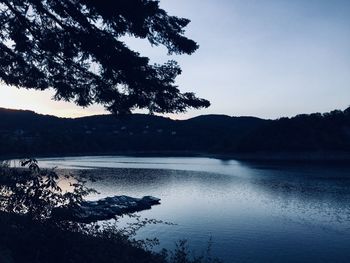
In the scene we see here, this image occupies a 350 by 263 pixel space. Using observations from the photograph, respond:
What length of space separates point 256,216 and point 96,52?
31.0 metres

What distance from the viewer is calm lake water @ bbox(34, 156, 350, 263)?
2623 centimetres

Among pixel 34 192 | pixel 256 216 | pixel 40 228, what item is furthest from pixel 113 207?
pixel 40 228

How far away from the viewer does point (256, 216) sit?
37.5m

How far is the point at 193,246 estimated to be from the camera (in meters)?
26.7

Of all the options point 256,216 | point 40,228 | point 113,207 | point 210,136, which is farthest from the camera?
point 210,136

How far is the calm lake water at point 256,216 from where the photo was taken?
2623 centimetres

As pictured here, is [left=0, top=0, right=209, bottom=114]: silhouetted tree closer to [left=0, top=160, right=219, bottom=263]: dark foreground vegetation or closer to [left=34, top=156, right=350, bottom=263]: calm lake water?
[left=0, top=160, right=219, bottom=263]: dark foreground vegetation

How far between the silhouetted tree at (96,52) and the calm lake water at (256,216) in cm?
1660

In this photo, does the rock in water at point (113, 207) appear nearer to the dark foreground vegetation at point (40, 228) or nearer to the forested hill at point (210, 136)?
the dark foreground vegetation at point (40, 228)

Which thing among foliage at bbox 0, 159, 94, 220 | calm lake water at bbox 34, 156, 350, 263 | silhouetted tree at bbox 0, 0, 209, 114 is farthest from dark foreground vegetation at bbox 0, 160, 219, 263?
calm lake water at bbox 34, 156, 350, 263

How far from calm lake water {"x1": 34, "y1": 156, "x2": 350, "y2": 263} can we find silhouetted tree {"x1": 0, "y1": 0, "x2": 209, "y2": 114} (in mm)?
16601

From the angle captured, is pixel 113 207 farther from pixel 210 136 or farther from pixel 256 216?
pixel 210 136

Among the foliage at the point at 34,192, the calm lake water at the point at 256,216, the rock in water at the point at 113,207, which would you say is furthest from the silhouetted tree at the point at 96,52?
the rock in water at the point at 113,207

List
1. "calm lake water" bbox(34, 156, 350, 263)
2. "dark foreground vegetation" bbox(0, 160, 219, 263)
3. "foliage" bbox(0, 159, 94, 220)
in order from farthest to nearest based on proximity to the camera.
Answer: "calm lake water" bbox(34, 156, 350, 263), "foliage" bbox(0, 159, 94, 220), "dark foreground vegetation" bbox(0, 160, 219, 263)
